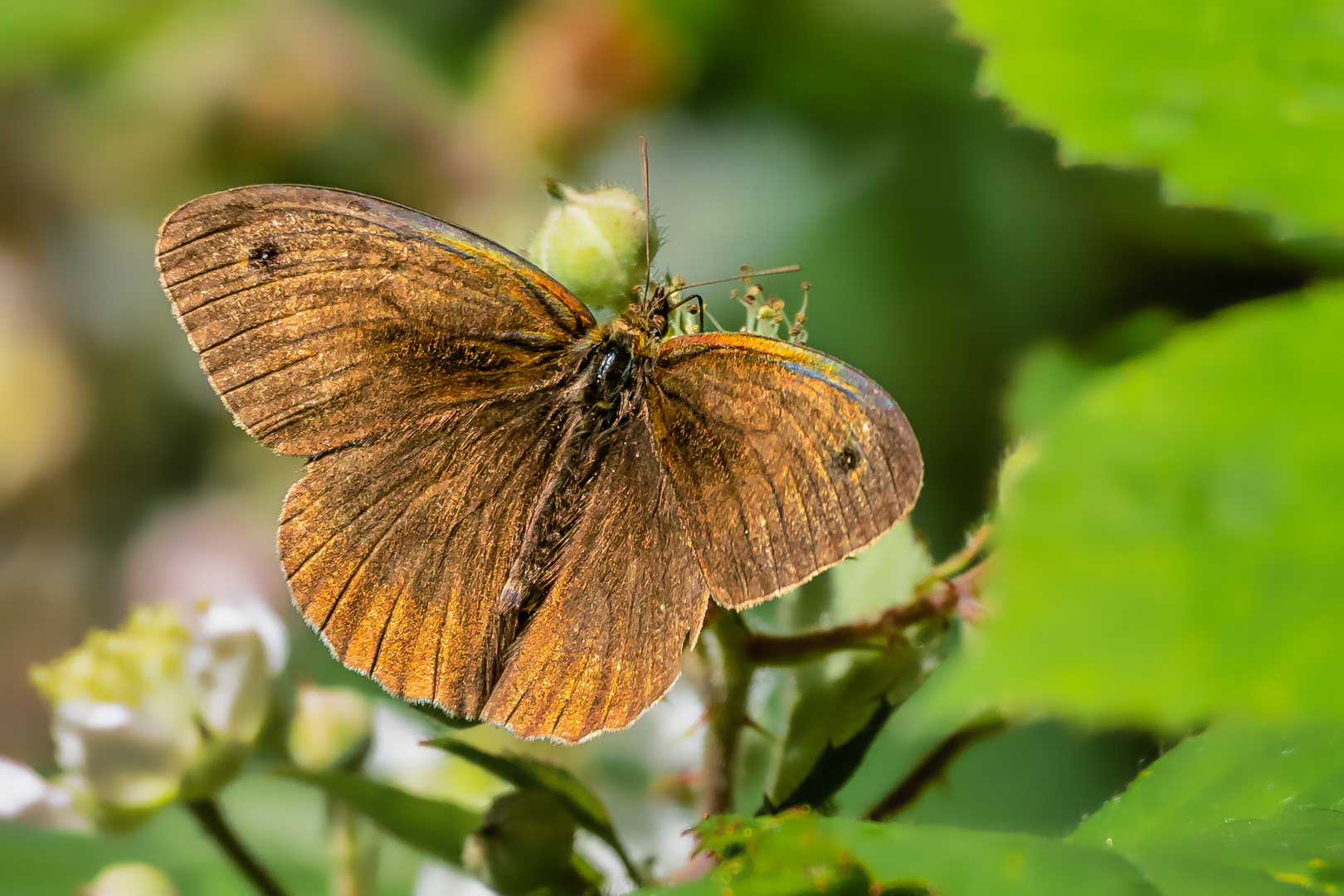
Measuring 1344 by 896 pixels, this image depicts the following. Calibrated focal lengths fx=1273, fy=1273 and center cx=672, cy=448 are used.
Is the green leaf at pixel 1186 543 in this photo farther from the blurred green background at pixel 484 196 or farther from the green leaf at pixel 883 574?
the blurred green background at pixel 484 196

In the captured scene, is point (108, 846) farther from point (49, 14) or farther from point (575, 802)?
point (49, 14)

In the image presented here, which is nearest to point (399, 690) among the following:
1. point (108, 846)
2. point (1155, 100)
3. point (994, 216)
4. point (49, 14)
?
point (1155, 100)

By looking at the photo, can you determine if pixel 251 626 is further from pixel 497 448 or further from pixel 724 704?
pixel 724 704

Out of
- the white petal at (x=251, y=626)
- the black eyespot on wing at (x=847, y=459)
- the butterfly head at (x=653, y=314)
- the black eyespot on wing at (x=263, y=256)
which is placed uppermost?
the black eyespot on wing at (x=263, y=256)

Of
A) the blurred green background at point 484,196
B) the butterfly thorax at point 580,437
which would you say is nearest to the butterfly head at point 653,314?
Answer: the butterfly thorax at point 580,437

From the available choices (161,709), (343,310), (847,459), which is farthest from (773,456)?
(161,709)
